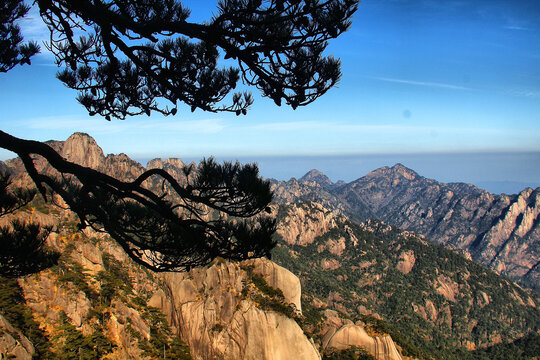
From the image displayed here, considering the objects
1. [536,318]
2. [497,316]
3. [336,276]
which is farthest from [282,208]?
[536,318]

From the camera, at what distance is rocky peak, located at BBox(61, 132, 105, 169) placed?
9575cm

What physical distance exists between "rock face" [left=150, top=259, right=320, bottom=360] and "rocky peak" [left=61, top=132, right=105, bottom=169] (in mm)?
83922

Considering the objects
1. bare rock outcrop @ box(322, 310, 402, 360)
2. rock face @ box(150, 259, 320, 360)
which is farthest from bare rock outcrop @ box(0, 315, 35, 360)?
bare rock outcrop @ box(322, 310, 402, 360)

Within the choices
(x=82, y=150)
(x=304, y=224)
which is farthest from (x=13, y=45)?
(x=304, y=224)

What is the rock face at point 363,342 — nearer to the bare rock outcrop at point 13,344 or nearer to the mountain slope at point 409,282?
the bare rock outcrop at point 13,344

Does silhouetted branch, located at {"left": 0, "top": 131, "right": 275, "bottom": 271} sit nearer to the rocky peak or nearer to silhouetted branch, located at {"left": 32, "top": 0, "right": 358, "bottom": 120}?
silhouetted branch, located at {"left": 32, "top": 0, "right": 358, "bottom": 120}

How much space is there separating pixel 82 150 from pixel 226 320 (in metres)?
93.7

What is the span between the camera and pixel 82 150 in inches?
3834

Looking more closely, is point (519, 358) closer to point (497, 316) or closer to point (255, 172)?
point (497, 316)

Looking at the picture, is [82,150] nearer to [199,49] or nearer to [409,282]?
[199,49]

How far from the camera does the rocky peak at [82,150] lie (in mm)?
95750

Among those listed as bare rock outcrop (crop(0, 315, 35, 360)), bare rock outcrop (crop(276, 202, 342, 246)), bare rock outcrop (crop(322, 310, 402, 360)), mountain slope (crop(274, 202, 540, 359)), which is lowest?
mountain slope (crop(274, 202, 540, 359))

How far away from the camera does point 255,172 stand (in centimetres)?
404

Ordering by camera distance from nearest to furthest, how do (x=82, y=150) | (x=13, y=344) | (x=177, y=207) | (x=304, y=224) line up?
1. (x=177, y=207)
2. (x=13, y=344)
3. (x=82, y=150)
4. (x=304, y=224)
